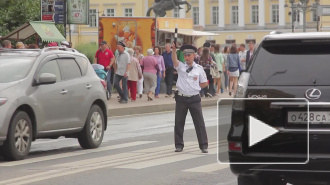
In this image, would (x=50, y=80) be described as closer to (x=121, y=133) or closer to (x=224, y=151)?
(x=224, y=151)

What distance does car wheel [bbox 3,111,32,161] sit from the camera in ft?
45.4

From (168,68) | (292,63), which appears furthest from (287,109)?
(168,68)

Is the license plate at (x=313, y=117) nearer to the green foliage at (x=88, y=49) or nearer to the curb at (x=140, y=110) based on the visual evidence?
the curb at (x=140, y=110)

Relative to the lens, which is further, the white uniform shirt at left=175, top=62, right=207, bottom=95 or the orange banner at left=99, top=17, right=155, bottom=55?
the orange banner at left=99, top=17, right=155, bottom=55

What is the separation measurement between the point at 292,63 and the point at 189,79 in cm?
662

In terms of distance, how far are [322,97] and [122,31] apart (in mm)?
31059

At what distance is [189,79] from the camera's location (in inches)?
589

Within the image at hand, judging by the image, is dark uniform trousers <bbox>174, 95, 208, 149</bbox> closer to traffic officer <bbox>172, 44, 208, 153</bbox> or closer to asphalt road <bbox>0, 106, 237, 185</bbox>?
traffic officer <bbox>172, 44, 208, 153</bbox>

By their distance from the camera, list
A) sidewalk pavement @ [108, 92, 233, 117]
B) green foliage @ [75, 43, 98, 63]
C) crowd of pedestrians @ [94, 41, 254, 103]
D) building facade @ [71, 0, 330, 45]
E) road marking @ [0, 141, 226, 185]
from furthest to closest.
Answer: building facade @ [71, 0, 330, 45] → green foliage @ [75, 43, 98, 63] → crowd of pedestrians @ [94, 41, 254, 103] → sidewalk pavement @ [108, 92, 233, 117] → road marking @ [0, 141, 226, 185]

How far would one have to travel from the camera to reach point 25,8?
131 feet

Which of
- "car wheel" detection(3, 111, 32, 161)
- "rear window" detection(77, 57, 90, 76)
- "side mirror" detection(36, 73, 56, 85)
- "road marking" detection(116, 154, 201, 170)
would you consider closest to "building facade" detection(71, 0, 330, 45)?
"rear window" detection(77, 57, 90, 76)

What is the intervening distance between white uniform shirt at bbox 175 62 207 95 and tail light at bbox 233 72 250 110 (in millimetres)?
6370
